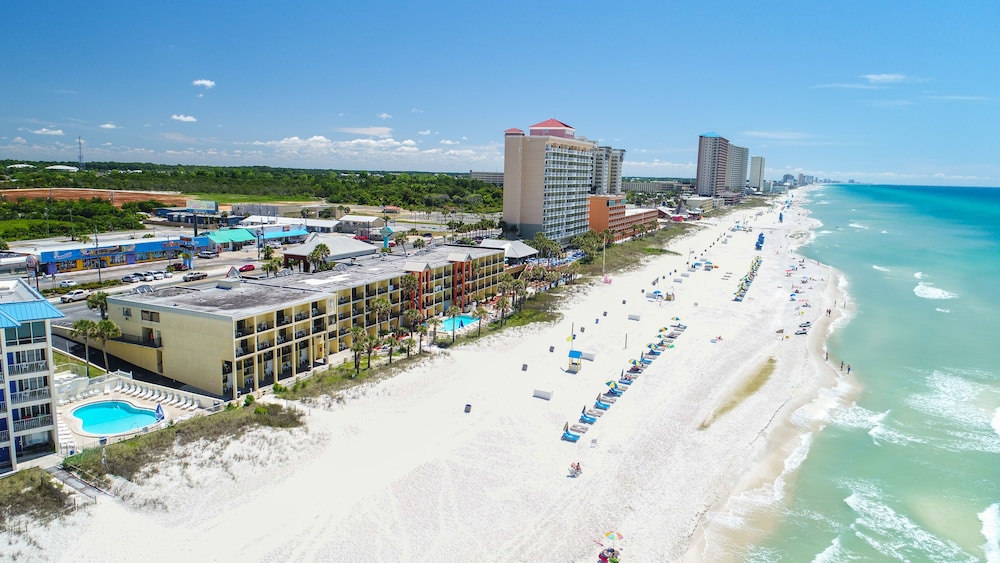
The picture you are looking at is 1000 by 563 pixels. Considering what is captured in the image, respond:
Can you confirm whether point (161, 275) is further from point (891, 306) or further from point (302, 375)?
point (891, 306)

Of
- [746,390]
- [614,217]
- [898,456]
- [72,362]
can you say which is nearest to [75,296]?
[72,362]

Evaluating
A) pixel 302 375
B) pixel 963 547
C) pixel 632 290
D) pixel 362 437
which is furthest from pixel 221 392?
pixel 632 290

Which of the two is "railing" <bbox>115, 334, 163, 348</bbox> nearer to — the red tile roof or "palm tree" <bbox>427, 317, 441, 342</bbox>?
"palm tree" <bbox>427, 317, 441, 342</bbox>

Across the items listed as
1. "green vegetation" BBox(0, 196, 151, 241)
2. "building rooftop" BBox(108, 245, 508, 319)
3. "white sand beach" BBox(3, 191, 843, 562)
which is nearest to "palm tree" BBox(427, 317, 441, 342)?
"white sand beach" BBox(3, 191, 843, 562)

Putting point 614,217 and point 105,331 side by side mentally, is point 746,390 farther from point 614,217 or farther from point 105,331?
point 614,217

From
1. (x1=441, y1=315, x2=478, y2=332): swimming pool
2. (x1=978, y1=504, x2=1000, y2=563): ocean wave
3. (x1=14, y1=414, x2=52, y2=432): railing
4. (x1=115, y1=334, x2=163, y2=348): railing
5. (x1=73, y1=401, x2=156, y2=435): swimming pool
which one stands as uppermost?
(x1=115, y1=334, x2=163, y2=348): railing
